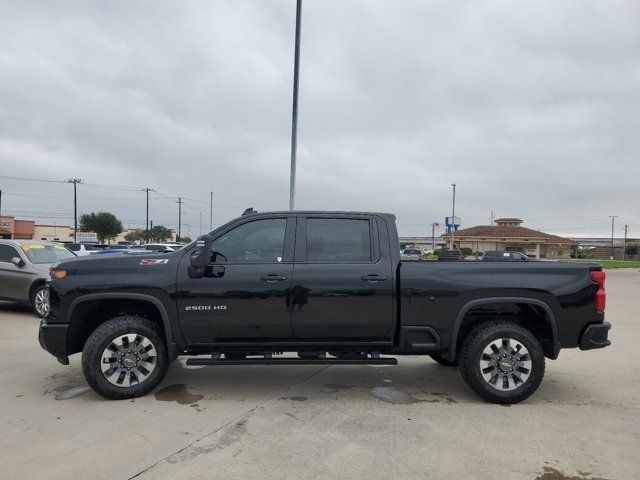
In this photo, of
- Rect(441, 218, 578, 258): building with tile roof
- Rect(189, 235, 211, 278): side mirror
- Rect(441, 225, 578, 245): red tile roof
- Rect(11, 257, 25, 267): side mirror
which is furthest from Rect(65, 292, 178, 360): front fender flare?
Rect(441, 225, 578, 245): red tile roof

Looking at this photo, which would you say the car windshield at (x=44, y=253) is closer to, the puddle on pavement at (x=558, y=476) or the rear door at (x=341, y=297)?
the rear door at (x=341, y=297)

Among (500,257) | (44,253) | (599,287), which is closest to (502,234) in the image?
(500,257)

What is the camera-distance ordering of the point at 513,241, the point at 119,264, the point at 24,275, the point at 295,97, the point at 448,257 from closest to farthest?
the point at 119,264 → the point at 448,257 → the point at 24,275 → the point at 295,97 → the point at 513,241

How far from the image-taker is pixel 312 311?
4379 millimetres

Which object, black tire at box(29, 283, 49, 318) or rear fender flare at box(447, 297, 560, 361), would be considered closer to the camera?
rear fender flare at box(447, 297, 560, 361)

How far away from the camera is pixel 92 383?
4305mm

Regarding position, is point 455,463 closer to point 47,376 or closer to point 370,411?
point 370,411

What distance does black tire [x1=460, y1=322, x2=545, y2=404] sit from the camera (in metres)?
4.35

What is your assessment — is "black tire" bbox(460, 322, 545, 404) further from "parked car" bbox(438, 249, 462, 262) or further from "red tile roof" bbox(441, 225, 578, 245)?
"red tile roof" bbox(441, 225, 578, 245)

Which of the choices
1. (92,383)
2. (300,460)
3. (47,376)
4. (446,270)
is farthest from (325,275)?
(47,376)

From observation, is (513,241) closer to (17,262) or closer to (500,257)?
(500,257)

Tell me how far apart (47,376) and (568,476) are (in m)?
5.25

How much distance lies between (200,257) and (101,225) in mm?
73063

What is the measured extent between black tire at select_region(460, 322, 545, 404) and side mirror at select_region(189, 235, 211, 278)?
2693 millimetres
